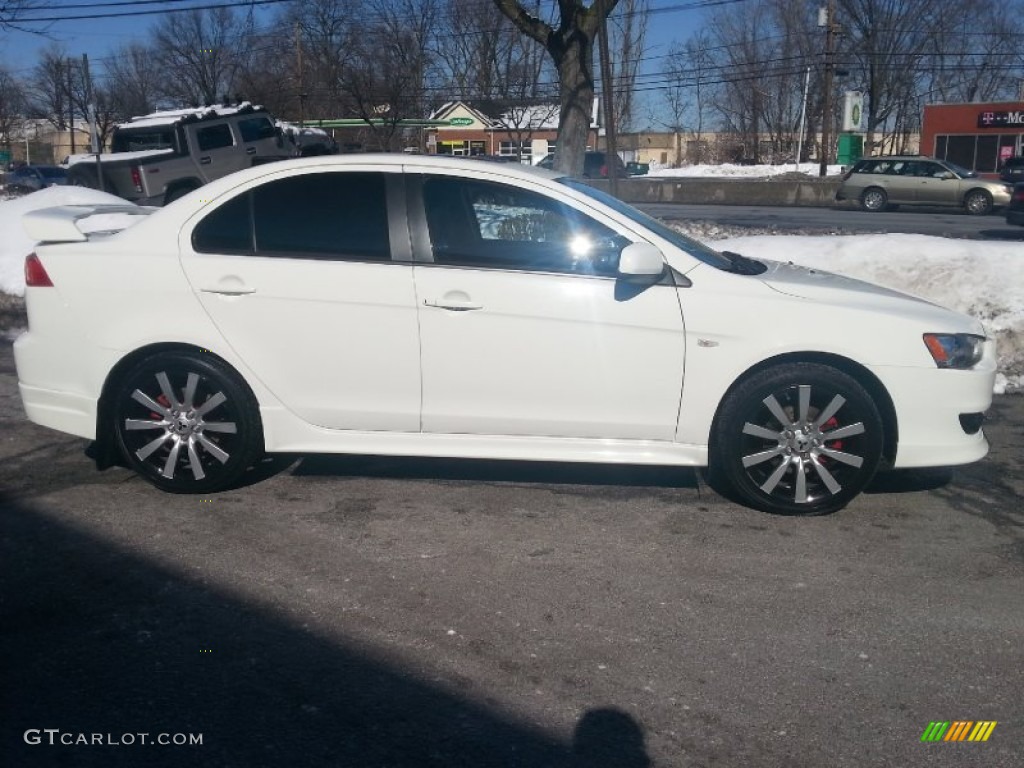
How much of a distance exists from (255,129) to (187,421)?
16.1m

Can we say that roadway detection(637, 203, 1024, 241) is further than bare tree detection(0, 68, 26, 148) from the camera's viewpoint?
No

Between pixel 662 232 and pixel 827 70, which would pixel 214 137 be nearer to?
pixel 662 232

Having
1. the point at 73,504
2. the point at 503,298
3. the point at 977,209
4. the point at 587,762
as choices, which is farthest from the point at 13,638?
the point at 977,209

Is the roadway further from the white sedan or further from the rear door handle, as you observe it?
the rear door handle

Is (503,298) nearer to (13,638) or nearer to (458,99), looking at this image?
(13,638)

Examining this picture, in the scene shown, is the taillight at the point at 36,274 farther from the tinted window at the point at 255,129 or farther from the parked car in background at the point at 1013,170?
the parked car in background at the point at 1013,170

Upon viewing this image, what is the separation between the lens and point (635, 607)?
4016 mm

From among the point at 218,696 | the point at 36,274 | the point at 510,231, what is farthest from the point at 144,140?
the point at 218,696

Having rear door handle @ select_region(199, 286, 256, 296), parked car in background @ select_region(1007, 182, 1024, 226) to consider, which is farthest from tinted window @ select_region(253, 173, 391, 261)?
parked car in background @ select_region(1007, 182, 1024, 226)

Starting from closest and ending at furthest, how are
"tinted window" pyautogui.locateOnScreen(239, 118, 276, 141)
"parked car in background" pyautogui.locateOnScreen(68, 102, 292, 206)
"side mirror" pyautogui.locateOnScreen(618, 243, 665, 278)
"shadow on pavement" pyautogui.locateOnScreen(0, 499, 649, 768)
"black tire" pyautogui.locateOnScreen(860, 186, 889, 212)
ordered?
"shadow on pavement" pyautogui.locateOnScreen(0, 499, 649, 768)
"side mirror" pyautogui.locateOnScreen(618, 243, 665, 278)
"parked car in background" pyautogui.locateOnScreen(68, 102, 292, 206)
"tinted window" pyautogui.locateOnScreen(239, 118, 276, 141)
"black tire" pyautogui.locateOnScreen(860, 186, 889, 212)

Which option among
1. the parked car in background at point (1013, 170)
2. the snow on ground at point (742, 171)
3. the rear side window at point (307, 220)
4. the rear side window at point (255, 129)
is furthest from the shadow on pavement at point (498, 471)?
the snow on ground at point (742, 171)

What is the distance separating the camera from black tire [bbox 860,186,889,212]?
30.4 m

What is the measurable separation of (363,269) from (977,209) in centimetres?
2809

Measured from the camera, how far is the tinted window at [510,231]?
5.00 metres
